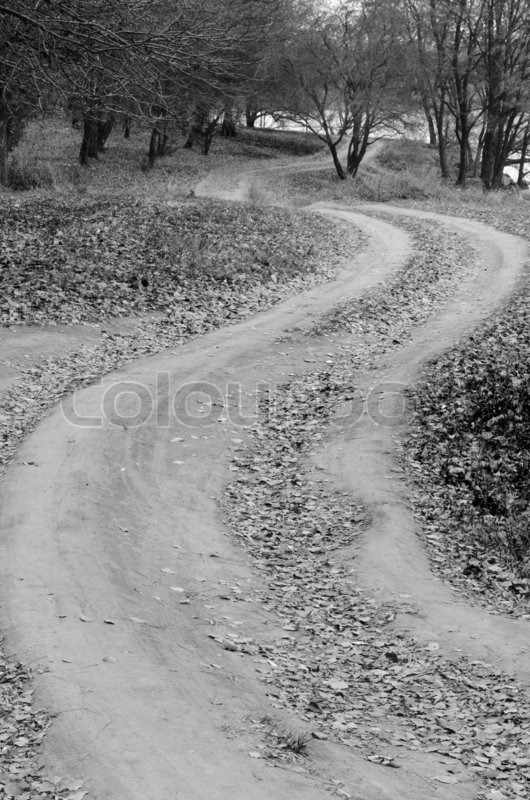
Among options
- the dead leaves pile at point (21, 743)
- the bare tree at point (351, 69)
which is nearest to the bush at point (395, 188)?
the bare tree at point (351, 69)

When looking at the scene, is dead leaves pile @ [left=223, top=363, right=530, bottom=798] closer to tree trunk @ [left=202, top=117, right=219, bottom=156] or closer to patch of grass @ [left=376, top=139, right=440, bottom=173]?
patch of grass @ [left=376, top=139, right=440, bottom=173]

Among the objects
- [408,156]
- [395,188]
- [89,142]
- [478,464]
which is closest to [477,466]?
[478,464]

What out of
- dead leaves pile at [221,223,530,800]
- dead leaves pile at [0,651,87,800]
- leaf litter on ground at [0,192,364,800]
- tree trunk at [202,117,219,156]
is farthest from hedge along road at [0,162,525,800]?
tree trunk at [202,117,219,156]

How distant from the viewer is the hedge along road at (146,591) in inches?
188

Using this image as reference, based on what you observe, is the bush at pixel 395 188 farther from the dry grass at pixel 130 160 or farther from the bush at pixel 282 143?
the bush at pixel 282 143

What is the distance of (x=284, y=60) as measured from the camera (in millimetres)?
47438

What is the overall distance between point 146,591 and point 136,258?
40.2ft

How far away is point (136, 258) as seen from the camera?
1819 cm

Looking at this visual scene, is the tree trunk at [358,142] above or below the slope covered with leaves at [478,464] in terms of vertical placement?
above

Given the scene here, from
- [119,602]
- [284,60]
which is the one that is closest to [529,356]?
[119,602]

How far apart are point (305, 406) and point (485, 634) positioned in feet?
19.8

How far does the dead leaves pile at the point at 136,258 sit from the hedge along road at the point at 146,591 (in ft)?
10.2

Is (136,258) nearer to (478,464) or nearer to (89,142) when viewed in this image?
(478,464)

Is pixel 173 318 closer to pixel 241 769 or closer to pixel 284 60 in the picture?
pixel 241 769
